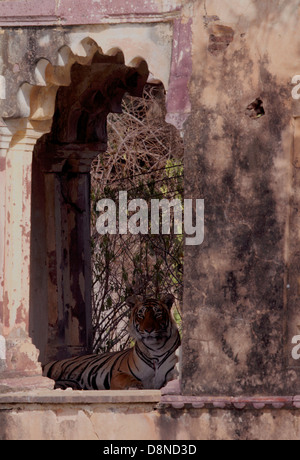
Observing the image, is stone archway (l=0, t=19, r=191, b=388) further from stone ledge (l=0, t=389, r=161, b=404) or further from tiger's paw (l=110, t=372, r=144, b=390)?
tiger's paw (l=110, t=372, r=144, b=390)

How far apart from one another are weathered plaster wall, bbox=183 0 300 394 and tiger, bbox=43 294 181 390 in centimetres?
275

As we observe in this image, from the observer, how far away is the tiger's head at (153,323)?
12.0 meters

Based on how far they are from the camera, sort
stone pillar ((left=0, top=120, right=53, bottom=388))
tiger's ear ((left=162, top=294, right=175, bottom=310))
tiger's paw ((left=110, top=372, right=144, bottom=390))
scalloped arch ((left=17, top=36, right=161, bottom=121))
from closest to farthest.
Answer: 1. scalloped arch ((left=17, top=36, right=161, bottom=121))
2. stone pillar ((left=0, top=120, right=53, bottom=388))
3. tiger's paw ((left=110, top=372, right=144, bottom=390))
4. tiger's ear ((left=162, top=294, right=175, bottom=310))

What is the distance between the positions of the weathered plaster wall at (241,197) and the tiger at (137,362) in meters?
2.75

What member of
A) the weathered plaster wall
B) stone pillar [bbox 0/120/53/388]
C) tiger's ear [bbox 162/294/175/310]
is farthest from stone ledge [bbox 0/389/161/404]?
tiger's ear [bbox 162/294/175/310]

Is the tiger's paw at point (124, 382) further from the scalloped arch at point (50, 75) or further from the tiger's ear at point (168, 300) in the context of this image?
the scalloped arch at point (50, 75)

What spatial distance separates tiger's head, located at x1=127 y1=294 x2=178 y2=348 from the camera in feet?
39.5

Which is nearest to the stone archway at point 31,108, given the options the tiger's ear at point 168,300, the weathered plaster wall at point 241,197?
the weathered plaster wall at point 241,197

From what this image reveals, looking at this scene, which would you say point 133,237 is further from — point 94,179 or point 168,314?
point 168,314

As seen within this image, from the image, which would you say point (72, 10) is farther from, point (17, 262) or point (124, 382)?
point (124, 382)

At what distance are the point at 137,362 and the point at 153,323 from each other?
405 millimetres

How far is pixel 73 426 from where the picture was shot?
9.23 m
